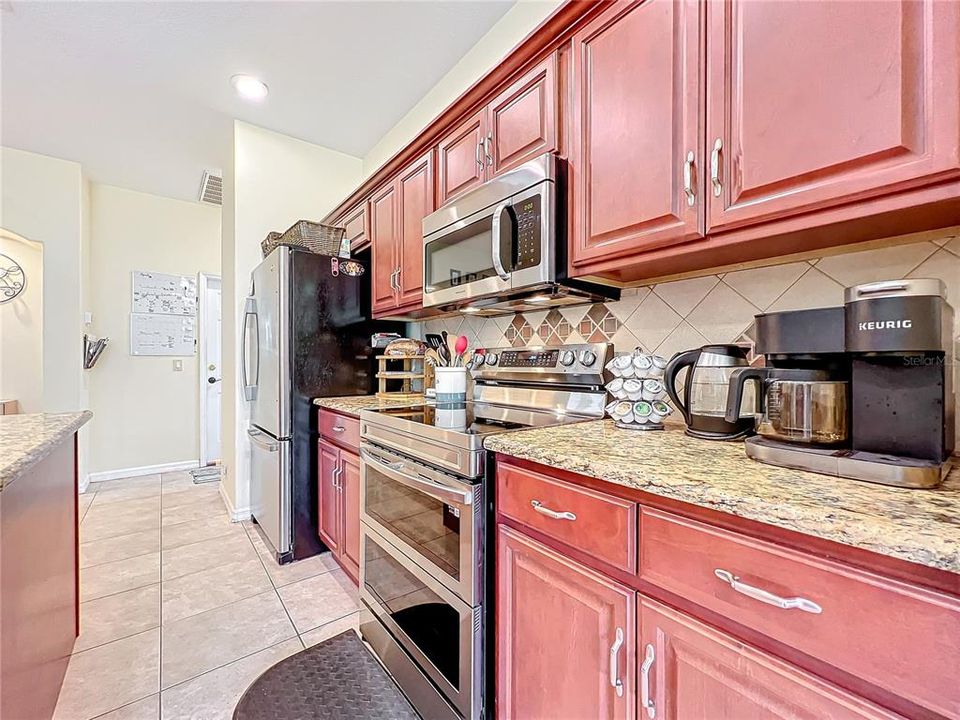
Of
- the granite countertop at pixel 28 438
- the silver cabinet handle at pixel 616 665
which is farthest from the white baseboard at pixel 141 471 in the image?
the silver cabinet handle at pixel 616 665

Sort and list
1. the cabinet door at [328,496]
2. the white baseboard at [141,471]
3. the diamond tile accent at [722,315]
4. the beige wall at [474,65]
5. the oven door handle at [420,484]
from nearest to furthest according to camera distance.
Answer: the oven door handle at [420,484], the diamond tile accent at [722,315], the beige wall at [474,65], the cabinet door at [328,496], the white baseboard at [141,471]

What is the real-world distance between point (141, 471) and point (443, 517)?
4.27 metres

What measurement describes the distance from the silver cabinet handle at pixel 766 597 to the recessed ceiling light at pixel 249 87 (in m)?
3.19

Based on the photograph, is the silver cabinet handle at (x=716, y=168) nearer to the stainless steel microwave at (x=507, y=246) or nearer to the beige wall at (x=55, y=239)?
the stainless steel microwave at (x=507, y=246)

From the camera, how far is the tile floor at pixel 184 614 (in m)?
1.41

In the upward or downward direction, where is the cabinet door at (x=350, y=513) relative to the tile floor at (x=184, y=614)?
upward

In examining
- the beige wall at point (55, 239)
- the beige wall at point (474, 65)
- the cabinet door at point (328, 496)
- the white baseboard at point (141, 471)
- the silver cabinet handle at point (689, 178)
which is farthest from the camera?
the white baseboard at point (141, 471)

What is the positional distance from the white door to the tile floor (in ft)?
4.65

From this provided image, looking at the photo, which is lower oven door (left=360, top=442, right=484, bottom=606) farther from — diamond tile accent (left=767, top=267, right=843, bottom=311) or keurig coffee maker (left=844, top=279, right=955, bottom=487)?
diamond tile accent (left=767, top=267, right=843, bottom=311)

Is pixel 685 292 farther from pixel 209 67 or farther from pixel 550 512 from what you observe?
pixel 209 67

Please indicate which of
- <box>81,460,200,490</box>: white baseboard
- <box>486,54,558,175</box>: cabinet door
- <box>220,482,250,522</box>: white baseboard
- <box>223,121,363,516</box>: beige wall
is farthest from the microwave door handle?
<box>81,460,200,490</box>: white baseboard

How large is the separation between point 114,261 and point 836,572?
533cm

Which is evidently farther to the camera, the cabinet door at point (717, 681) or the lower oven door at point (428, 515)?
the lower oven door at point (428, 515)

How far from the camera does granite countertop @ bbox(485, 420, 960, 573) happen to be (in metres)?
0.53
